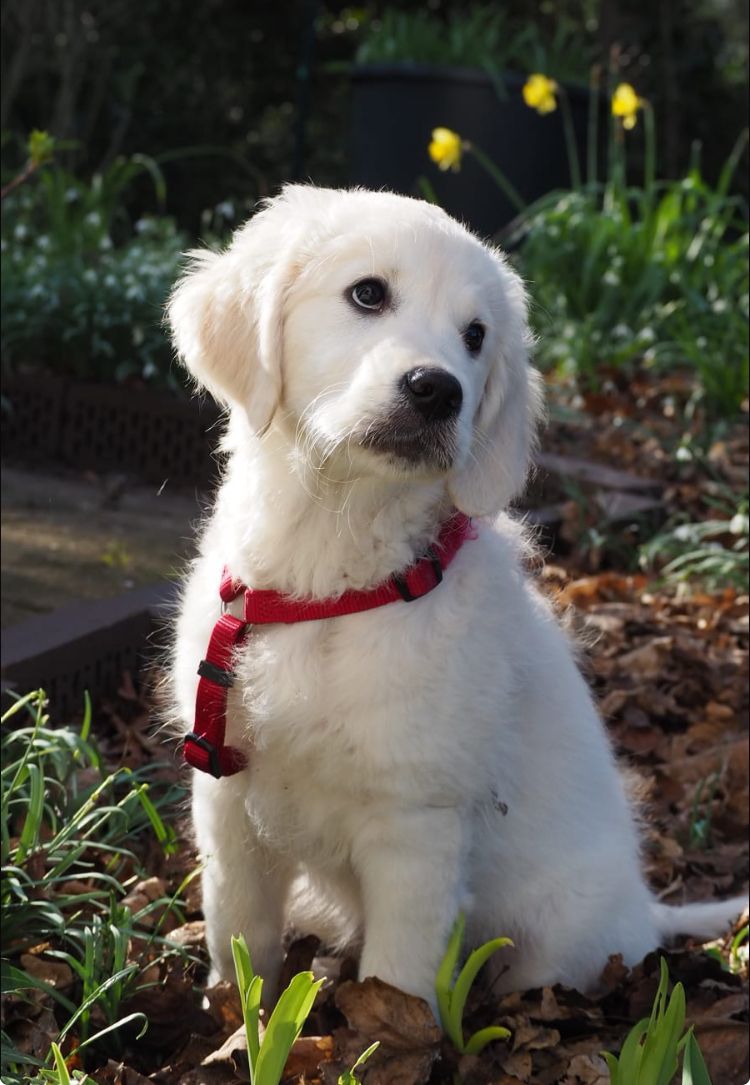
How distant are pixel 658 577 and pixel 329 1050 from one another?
109 inches

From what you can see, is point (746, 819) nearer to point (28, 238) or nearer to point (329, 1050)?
point (329, 1050)

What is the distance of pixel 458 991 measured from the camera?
87.2 inches

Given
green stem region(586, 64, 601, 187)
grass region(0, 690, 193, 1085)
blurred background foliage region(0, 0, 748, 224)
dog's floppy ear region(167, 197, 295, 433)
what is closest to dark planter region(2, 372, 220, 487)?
grass region(0, 690, 193, 1085)

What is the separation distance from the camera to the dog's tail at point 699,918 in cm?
277

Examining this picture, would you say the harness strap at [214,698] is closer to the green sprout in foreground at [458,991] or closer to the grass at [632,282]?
the green sprout in foreground at [458,991]

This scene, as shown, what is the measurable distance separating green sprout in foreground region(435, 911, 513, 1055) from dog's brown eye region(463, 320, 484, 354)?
37.3 inches

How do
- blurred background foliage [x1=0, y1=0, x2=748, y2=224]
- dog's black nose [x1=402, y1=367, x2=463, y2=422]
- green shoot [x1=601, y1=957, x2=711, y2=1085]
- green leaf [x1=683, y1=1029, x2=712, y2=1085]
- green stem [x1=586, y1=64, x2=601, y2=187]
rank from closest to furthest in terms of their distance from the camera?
1. green leaf [x1=683, y1=1029, x2=712, y2=1085]
2. green shoot [x1=601, y1=957, x2=711, y2=1085]
3. dog's black nose [x1=402, y1=367, x2=463, y2=422]
4. green stem [x1=586, y1=64, x2=601, y2=187]
5. blurred background foliage [x1=0, y1=0, x2=748, y2=224]

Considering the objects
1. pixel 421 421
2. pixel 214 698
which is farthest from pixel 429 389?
pixel 214 698

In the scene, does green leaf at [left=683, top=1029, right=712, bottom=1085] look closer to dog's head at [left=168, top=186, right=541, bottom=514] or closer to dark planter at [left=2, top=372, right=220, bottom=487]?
dog's head at [left=168, top=186, right=541, bottom=514]

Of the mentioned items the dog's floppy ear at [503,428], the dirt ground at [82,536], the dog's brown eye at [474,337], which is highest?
the dog's brown eye at [474,337]

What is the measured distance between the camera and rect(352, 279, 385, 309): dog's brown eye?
2.21 m

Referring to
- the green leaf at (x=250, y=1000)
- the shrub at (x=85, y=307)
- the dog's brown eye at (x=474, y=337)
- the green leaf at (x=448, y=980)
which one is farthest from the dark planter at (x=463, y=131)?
the green leaf at (x=250, y=1000)

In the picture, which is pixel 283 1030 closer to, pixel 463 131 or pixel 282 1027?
pixel 282 1027

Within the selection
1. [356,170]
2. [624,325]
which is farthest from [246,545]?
[356,170]
